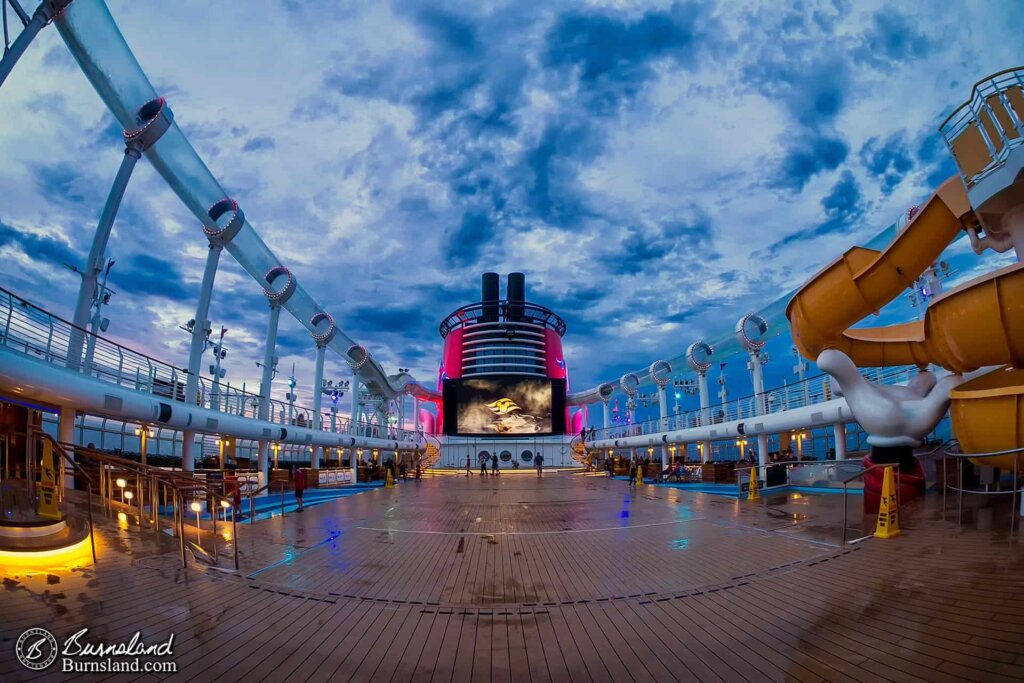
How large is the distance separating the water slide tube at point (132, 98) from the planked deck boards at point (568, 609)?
10.8 metres

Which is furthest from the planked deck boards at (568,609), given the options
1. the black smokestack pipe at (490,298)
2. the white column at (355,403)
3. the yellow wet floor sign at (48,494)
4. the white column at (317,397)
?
the black smokestack pipe at (490,298)

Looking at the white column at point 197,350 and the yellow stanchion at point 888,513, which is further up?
the white column at point 197,350

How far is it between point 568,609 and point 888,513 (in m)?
5.17

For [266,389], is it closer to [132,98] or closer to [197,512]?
[132,98]

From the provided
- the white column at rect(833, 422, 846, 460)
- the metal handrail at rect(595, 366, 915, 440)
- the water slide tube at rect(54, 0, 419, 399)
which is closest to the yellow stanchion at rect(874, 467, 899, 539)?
the metal handrail at rect(595, 366, 915, 440)

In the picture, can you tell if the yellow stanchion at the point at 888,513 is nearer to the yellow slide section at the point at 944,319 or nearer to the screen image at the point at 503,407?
the yellow slide section at the point at 944,319

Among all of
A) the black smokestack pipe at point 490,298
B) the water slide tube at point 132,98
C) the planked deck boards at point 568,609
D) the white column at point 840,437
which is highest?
the black smokestack pipe at point 490,298

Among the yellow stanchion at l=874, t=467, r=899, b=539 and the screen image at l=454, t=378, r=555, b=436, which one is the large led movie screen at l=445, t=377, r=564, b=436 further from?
the yellow stanchion at l=874, t=467, r=899, b=539

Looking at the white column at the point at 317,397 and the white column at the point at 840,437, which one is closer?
the white column at the point at 840,437

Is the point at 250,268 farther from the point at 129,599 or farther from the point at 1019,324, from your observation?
the point at 1019,324

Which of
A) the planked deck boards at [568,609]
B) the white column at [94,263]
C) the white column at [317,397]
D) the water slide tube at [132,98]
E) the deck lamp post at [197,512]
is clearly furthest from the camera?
the white column at [317,397]

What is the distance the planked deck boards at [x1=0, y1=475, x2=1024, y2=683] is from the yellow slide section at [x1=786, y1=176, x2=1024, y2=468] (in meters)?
1.85

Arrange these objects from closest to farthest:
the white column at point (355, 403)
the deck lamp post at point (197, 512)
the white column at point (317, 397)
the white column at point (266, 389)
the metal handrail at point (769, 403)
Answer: the deck lamp post at point (197, 512), the metal handrail at point (769, 403), the white column at point (266, 389), the white column at point (317, 397), the white column at point (355, 403)

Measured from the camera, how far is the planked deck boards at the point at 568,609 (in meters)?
3.30
